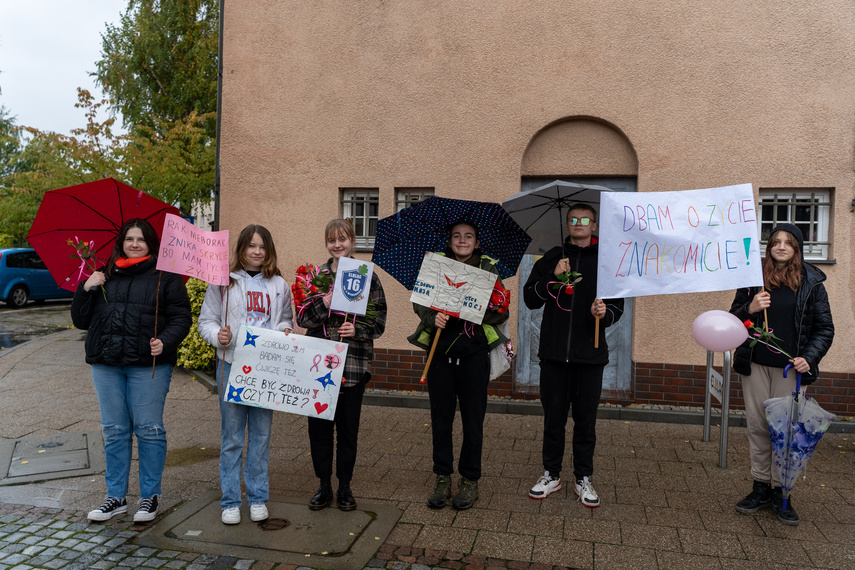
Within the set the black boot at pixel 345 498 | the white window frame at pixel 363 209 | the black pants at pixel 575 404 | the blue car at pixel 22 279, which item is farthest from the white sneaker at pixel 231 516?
Answer: the blue car at pixel 22 279

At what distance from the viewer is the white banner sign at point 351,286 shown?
3.92 metres

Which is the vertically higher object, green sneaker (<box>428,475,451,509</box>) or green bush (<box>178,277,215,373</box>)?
green bush (<box>178,277,215,373</box>)

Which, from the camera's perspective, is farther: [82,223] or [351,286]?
[82,223]

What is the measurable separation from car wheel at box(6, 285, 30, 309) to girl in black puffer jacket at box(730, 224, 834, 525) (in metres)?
19.9

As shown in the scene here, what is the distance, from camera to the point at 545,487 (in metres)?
4.38

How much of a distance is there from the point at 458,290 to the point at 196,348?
580 centimetres

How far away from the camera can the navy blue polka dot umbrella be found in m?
4.13

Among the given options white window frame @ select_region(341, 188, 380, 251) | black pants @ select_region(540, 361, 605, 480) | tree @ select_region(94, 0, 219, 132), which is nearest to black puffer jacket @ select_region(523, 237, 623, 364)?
black pants @ select_region(540, 361, 605, 480)

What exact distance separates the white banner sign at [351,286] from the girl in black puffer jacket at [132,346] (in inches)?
41.5

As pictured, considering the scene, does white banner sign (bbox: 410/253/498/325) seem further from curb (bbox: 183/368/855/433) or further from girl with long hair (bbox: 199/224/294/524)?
curb (bbox: 183/368/855/433)

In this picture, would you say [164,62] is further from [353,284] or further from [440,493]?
[440,493]

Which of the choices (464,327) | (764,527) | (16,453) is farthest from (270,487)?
(764,527)

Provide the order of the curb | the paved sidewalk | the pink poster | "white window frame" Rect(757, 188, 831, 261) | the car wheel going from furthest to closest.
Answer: the car wheel
"white window frame" Rect(757, 188, 831, 261)
the curb
the pink poster
the paved sidewalk

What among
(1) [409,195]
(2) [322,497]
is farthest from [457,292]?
(1) [409,195]
